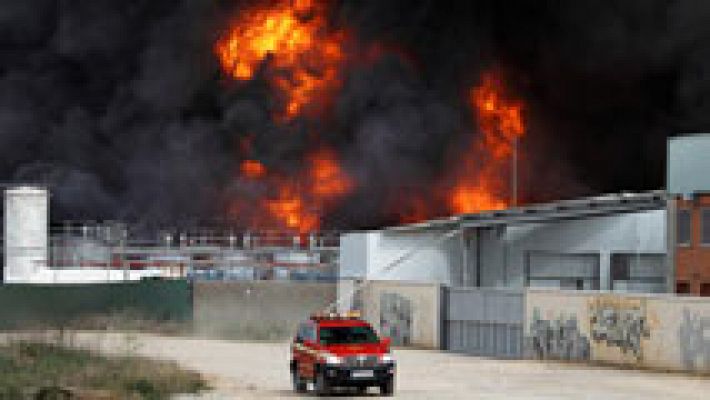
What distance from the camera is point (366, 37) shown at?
104750mm

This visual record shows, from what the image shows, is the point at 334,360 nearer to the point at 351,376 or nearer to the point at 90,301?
the point at 351,376

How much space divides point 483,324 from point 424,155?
1888 inches

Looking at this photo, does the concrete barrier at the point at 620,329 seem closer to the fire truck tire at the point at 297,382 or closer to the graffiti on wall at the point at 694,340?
the graffiti on wall at the point at 694,340

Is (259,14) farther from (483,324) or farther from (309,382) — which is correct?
(309,382)

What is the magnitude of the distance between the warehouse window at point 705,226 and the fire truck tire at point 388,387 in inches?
1079

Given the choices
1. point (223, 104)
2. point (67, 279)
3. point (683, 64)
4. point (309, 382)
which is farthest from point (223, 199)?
point (309, 382)

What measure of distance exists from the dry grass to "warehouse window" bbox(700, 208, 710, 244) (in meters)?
26.5

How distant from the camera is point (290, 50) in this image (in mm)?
103688

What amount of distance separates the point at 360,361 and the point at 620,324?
14320 millimetres

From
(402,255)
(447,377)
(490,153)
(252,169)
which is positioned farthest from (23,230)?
(490,153)

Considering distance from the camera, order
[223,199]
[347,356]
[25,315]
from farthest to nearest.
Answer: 1. [223,199]
2. [25,315]
3. [347,356]

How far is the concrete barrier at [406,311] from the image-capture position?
5694 centimetres

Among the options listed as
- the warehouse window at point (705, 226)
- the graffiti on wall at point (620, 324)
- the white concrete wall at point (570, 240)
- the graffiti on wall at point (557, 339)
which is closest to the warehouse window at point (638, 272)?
the white concrete wall at point (570, 240)

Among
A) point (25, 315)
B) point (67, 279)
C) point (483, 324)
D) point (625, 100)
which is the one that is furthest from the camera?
point (625, 100)
